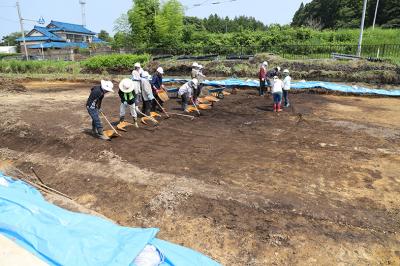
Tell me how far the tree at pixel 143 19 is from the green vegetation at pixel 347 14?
2347cm

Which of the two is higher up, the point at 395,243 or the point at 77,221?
the point at 77,221

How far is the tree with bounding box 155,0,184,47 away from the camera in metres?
28.1

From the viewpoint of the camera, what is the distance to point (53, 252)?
10.5 ft

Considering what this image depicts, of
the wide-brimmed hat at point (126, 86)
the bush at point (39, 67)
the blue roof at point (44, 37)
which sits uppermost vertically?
the blue roof at point (44, 37)

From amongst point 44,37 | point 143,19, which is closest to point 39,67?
point 143,19

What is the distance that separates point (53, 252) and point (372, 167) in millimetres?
6111

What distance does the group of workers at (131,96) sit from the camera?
802 centimetres

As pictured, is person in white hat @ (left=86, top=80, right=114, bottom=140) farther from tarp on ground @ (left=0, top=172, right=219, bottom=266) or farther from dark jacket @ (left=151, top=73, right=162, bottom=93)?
tarp on ground @ (left=0, top=172, right=219, bottom=266)

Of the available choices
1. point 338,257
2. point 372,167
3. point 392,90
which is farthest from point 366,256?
point 392,90

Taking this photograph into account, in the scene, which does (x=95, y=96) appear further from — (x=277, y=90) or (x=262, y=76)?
(x=262, y=76)

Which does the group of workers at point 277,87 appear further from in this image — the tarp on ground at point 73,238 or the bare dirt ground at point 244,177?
the tarp on ground at point 73,238

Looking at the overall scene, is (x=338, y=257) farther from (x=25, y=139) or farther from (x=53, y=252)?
(x=25, y=139)

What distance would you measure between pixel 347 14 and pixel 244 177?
44.8 m

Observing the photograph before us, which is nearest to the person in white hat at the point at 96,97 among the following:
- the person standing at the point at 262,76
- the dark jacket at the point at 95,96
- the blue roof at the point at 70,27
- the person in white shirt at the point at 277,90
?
the dark jacket at the point at 95,96
